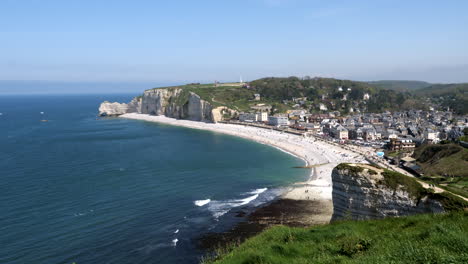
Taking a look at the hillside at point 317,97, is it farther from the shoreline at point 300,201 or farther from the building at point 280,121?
Result: the shoreline at point 300,201

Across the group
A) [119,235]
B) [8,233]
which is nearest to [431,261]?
[119,235]

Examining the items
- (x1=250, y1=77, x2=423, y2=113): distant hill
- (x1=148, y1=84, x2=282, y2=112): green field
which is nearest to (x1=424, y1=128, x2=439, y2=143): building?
(x1=250, y1=77, x2=423, y2=113): distant hill

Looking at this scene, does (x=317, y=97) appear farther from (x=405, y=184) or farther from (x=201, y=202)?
(x=405, y=184)

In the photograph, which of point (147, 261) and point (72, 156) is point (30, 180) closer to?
point (72, 156)

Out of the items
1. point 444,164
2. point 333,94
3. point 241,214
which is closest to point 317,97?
point 333,94

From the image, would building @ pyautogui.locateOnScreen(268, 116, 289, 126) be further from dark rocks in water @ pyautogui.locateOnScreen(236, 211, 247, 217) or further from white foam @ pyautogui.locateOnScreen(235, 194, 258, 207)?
dark rocks in water @ pyautogui.locateOnScreen(236, 211, 247, 217)

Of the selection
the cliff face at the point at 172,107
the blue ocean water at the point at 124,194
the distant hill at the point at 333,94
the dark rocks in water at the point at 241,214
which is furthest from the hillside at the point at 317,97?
the dark rocks in water at the point at 241,214
